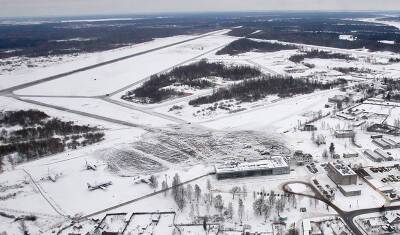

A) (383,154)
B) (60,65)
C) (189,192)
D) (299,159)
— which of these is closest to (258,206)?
(189,192)

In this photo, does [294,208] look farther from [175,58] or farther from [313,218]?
[175,58]

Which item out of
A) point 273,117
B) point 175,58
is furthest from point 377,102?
point 175,58

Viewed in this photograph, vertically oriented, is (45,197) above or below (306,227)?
below

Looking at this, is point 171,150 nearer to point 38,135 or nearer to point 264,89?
point 38,135

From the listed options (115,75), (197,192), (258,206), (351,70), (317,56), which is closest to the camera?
(258,206)

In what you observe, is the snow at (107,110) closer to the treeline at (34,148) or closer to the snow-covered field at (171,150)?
the snow-covered field at (171,150)

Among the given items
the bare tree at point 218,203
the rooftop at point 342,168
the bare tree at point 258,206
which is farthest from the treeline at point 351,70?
the bare tree at point 218,203
